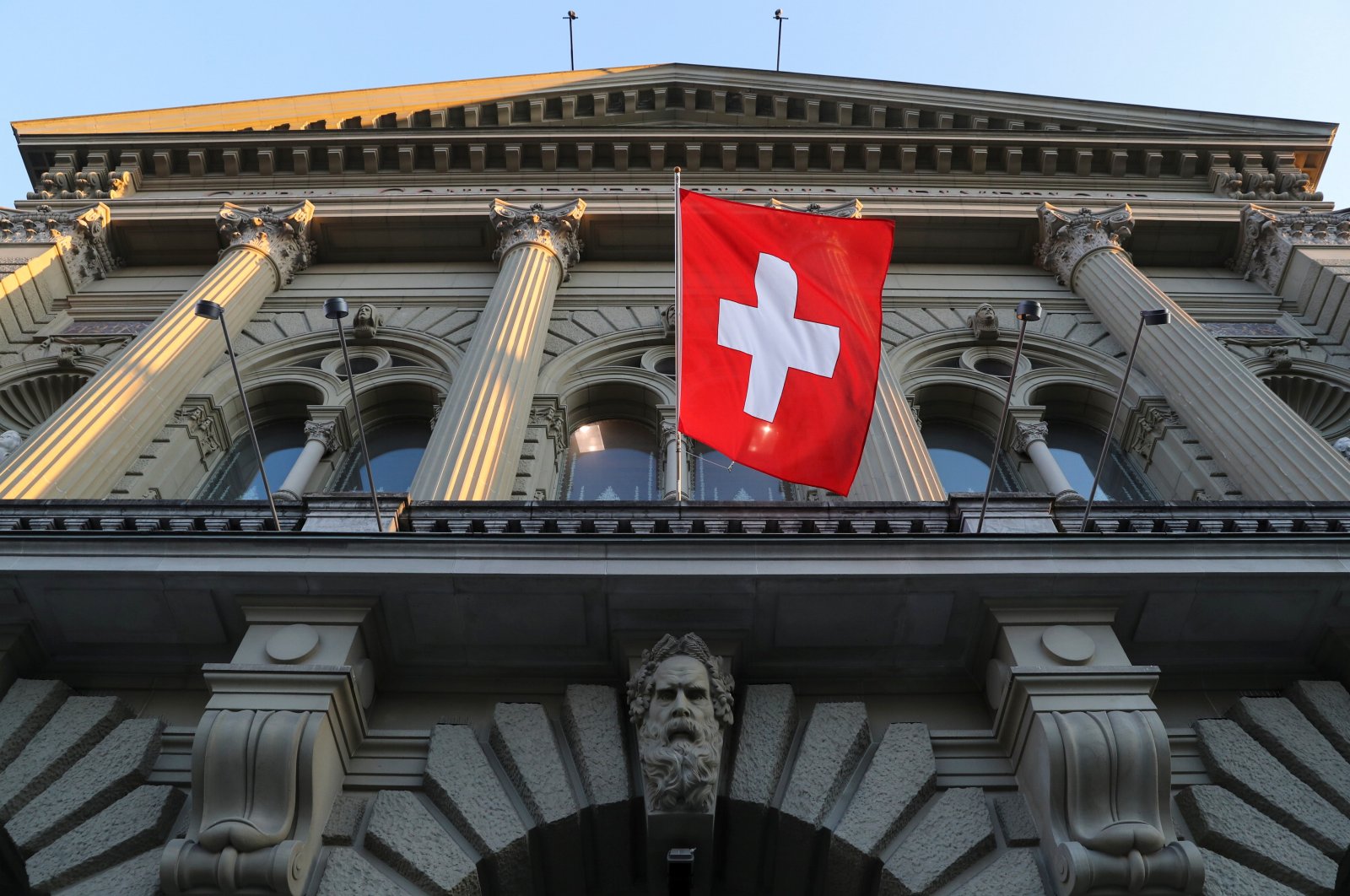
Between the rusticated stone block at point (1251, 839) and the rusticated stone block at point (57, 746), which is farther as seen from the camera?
the rusticated stone block at point (57, 746)

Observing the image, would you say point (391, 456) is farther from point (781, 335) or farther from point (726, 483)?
point (781, 335)

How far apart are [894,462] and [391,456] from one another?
7849 millimetres

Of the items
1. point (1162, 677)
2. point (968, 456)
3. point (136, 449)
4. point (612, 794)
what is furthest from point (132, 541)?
point (968, 456)

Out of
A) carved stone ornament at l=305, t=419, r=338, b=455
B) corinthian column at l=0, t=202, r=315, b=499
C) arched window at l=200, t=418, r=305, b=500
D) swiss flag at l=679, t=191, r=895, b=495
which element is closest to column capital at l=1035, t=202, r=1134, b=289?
swiss flag at l=679, t=191, r=895, b=495

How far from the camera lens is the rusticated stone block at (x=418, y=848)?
824cm

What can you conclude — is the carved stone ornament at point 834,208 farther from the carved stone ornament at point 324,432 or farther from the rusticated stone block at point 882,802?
the rusticated stone block at point 882,802

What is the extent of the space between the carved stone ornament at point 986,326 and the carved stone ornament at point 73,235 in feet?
51.1

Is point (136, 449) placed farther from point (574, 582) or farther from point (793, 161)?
point (793, 161)

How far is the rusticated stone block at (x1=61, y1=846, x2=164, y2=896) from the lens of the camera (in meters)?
7.94

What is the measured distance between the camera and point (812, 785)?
8.84 meters

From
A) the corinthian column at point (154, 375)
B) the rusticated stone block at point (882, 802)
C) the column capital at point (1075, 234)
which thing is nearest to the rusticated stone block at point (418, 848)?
the rusticated stone block at point (882, 802)

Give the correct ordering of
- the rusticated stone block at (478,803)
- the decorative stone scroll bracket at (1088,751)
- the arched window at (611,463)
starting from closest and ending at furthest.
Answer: the decorative stone scroll bracket at (1088,751), the rusticated stone block at (478,803), the arched window at (611,463)

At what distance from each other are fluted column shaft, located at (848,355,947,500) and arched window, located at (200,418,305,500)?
814 cm

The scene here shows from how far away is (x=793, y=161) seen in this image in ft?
77.6
